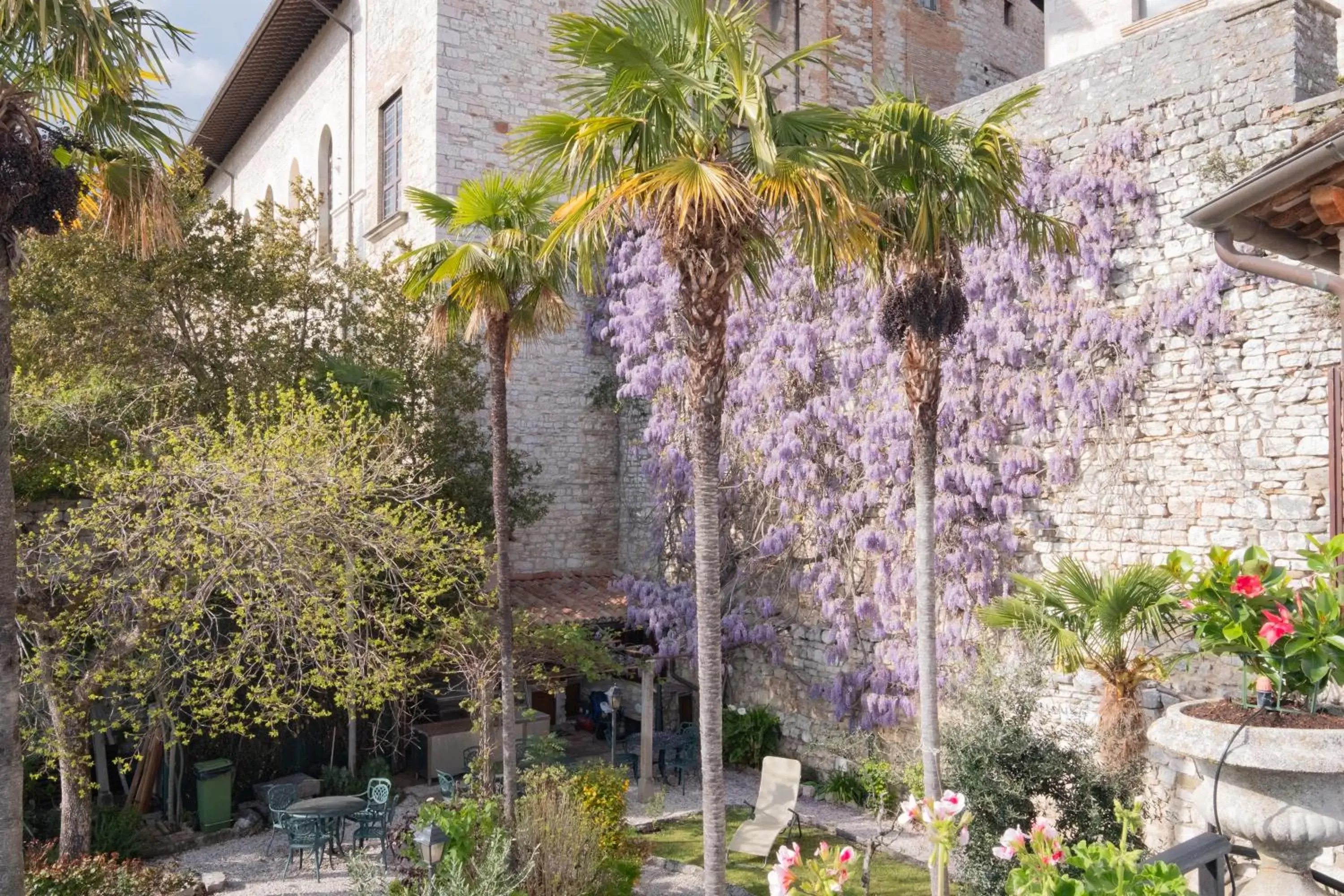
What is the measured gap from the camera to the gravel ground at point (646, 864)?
28.5ft

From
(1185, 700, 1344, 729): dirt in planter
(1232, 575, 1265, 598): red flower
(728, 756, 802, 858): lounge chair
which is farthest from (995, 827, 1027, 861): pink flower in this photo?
(728, 756, 802, 858): lounge chair

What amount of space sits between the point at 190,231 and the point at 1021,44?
50.8 ft

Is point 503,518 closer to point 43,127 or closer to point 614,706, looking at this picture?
point 614,706

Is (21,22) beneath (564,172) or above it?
above

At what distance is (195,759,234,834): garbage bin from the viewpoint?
1043 cm

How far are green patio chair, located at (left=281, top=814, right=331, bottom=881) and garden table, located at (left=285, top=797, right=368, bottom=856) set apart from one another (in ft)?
0.16

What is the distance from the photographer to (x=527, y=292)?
28.8 ft

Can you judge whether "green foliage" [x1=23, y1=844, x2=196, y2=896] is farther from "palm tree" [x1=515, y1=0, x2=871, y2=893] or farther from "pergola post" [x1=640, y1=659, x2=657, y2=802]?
"pergola post" [x1=640, y1=659, x2=657, y2=802]

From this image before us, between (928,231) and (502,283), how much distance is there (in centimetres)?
354

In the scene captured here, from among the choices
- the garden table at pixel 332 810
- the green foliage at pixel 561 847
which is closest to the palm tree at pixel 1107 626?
the green foliage at pixel 561 847

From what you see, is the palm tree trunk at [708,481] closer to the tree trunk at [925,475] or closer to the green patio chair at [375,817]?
the tree trunk at [925,475]

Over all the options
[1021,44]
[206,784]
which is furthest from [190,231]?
[1021,44]

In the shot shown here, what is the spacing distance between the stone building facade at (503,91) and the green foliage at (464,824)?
6.38 m

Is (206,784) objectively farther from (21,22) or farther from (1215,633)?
(1215,633)
